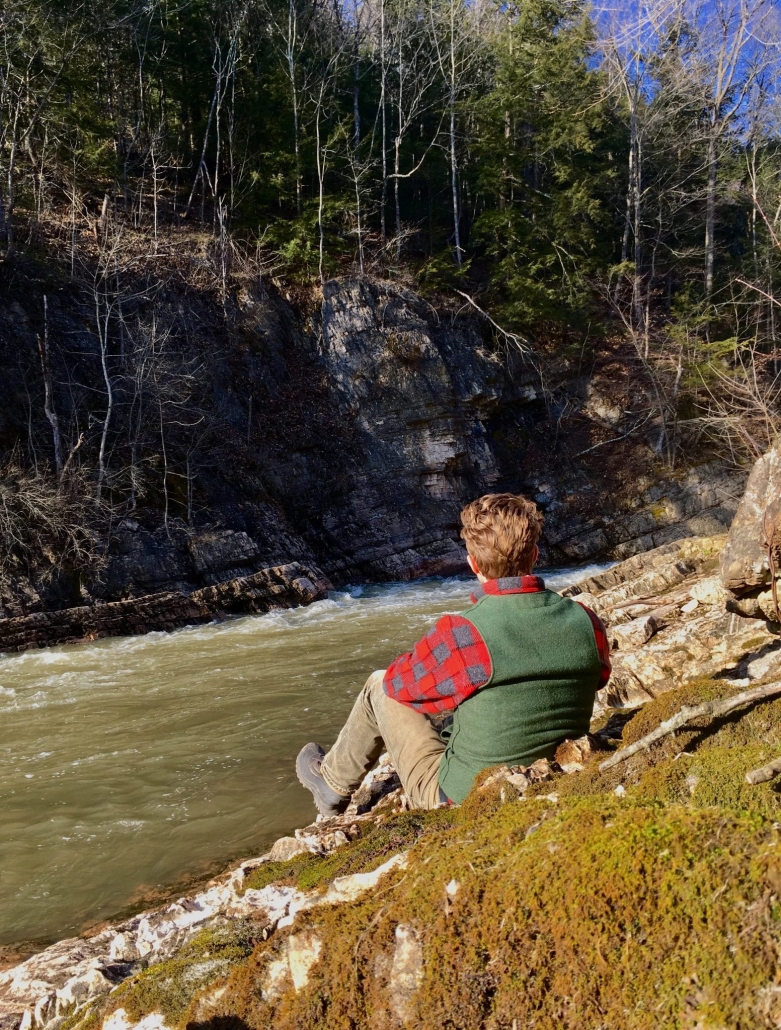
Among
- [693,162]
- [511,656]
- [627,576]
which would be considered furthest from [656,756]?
[693,162]

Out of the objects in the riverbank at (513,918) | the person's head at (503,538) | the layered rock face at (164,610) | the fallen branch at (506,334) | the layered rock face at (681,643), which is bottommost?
the layered rock face at (164,610)

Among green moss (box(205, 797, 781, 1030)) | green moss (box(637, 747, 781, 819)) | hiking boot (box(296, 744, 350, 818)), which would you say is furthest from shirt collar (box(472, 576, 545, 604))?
hiking boot (box(296, 744, 350, 818))

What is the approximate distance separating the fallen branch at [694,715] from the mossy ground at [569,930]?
13.8 inches

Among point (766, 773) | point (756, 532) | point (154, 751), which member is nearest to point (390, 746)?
point (766, 773)

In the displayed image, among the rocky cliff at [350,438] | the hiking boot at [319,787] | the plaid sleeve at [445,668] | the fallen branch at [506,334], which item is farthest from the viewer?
the fallen branch at [506,334]

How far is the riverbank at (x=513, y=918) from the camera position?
121 cm

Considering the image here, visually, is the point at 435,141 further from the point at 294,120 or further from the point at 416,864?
the point at 416,864

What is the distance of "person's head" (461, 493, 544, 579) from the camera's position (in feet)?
9.23

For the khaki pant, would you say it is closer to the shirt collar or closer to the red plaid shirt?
the red plaid shirt

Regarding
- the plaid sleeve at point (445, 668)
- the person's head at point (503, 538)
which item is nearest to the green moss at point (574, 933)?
the plaid sleeve at point (445, 668)

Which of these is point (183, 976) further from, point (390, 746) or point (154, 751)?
point (154, 751)

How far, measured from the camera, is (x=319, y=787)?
403cm

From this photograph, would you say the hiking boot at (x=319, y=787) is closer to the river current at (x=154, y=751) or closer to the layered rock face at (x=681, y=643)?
the river current at (x=154, y=751)

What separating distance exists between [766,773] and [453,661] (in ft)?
3.87
